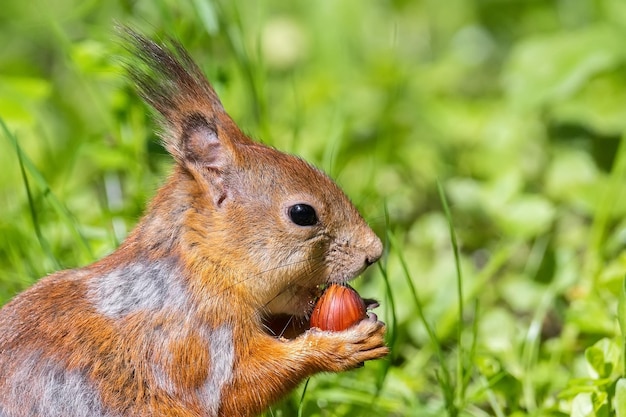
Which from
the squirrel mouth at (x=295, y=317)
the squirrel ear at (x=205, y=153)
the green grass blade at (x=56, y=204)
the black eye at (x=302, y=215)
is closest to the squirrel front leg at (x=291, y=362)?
the squirrel mouth at (x=295, y=317)

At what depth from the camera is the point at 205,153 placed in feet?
8.22

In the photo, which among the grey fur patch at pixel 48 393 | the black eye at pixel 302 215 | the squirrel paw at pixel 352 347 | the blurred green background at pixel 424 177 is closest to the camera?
the grey fur patch at pixel 48 393

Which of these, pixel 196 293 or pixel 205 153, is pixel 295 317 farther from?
pixel 205 153

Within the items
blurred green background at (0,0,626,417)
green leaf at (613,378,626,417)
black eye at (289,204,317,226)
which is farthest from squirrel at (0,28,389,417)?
green leaf at (613,378,626,417)

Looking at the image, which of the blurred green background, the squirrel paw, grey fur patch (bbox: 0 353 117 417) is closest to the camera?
grey fur patch (bbox: 0 353 117 417)

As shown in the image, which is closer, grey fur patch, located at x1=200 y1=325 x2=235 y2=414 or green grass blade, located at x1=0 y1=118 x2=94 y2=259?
grey fur patch, located at x1=200 y1=325 x2=235 y2=414

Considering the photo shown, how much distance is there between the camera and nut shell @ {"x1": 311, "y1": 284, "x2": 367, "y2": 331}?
8.00 ft

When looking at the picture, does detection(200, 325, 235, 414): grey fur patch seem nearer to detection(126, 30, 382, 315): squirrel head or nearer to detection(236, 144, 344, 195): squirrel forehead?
detection(126, 30, 382, 315): squirrel head

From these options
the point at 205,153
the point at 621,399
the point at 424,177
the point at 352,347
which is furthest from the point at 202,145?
the point at 424,177

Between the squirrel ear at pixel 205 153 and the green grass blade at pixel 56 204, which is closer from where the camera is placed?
the squirrel ear at pixel 205 153

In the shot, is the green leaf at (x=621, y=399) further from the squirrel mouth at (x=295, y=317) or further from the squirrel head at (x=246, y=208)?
the squirrel mouth at (x=295, y=317)

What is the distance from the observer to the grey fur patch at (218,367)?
236 centimetres

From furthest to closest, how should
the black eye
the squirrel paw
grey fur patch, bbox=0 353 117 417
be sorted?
the black eye, the squirrel paw, grey fur patch, bbox=0 353 117 417

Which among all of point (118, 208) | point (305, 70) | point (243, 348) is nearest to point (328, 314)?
point (243, 348)
